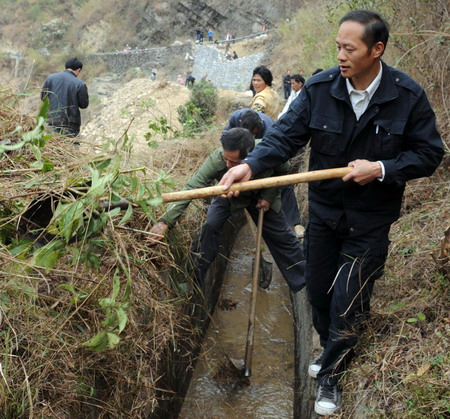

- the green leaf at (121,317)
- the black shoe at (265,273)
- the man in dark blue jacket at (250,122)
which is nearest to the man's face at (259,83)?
the man in dark blue jacket at (250,122)

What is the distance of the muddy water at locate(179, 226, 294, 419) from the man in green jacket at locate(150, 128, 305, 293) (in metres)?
Answer: 0.83

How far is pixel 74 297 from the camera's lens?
2842mm

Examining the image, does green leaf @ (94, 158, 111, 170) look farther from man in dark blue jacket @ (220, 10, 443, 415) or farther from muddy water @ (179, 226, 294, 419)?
muddy water @ (179, 226, 294, 419)

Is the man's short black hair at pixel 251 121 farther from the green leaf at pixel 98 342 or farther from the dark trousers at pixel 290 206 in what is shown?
the green leaf at pixel 98 342

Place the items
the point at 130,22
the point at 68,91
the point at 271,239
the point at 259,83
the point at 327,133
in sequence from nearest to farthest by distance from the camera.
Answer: the point at 327,133 → the point at 271,239 → the point at 259,83 → the point at 68,91 → the point at 130,22

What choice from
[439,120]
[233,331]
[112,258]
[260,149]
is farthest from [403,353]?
[439,120]

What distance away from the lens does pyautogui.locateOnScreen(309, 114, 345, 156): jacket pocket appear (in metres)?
3.09

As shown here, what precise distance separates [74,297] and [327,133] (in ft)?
5.09

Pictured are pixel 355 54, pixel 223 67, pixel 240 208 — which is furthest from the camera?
pixel 223 67

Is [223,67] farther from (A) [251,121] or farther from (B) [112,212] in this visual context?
(B) [112,212]

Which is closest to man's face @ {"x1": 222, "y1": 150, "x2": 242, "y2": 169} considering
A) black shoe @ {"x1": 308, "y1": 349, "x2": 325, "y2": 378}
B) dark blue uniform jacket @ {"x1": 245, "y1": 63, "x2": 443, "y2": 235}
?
dark blue uniform jacket @ {"x1": 245, "y1": 63, "x2": 443, "y2": 235}

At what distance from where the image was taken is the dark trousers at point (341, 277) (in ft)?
10.5

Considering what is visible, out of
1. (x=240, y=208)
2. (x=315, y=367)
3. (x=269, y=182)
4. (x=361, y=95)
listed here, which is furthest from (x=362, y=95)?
(x=240, y=208)

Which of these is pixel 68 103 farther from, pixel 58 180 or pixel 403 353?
pixel 403 353
